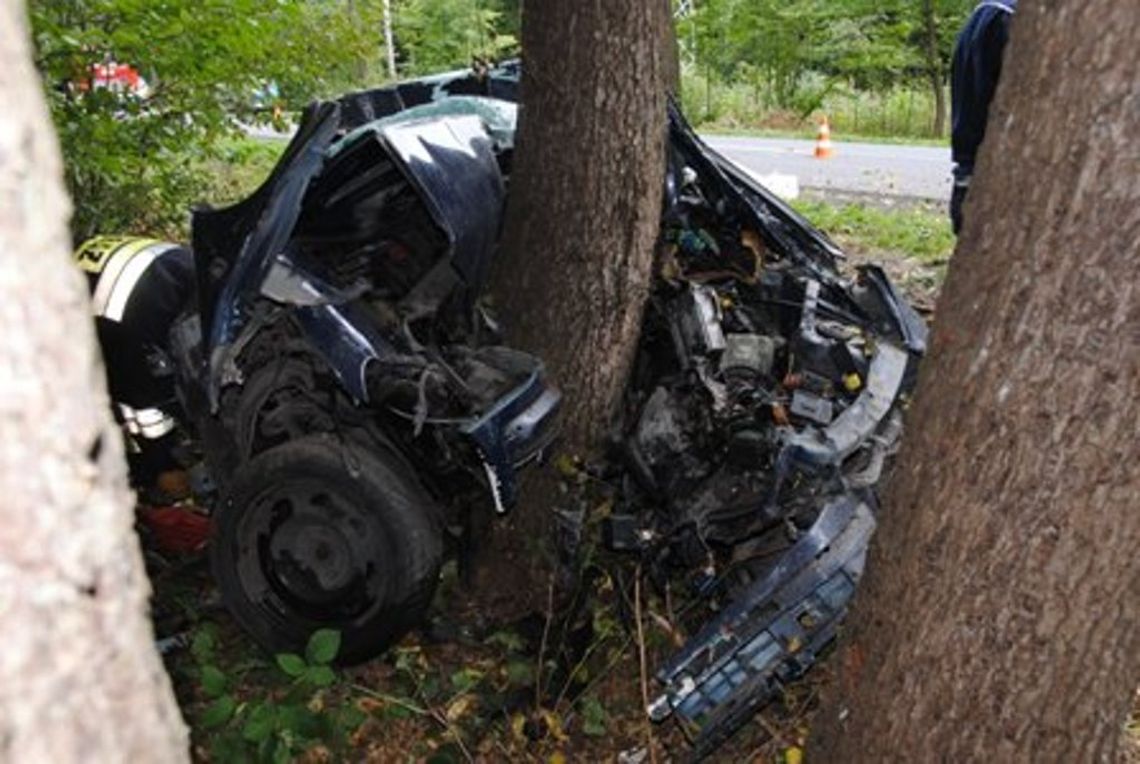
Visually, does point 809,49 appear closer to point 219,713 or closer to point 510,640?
point 510,640

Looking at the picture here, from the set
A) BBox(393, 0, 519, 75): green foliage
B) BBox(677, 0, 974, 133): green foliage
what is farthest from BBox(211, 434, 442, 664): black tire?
BBox(393, 0, 519, 75): green foliage

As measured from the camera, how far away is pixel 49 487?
759 mm

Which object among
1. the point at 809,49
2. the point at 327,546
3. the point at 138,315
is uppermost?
the point at 809,49

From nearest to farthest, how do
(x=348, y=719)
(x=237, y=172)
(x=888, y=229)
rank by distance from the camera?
(x=348, y=719)
(x=888, y=229)
(x=237, y=172)

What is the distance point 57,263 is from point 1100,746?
6.50 feet

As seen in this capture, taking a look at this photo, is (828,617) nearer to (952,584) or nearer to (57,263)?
(952,584)

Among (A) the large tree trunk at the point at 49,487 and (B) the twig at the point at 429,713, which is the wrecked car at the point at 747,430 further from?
(A) the large tree trunk at the point at 49,487

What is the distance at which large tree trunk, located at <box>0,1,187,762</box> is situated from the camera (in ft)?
2.42

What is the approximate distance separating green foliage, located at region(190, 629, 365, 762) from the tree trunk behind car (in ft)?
3.08

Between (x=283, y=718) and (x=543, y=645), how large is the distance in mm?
899

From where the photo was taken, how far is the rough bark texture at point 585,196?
308 centimetres

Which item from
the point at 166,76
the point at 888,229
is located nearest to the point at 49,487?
the point at 166,76

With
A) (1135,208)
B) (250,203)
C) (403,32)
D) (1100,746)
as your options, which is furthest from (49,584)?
(403,32)

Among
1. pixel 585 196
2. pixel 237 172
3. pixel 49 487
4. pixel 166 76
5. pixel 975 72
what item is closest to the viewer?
pixel 49 487
